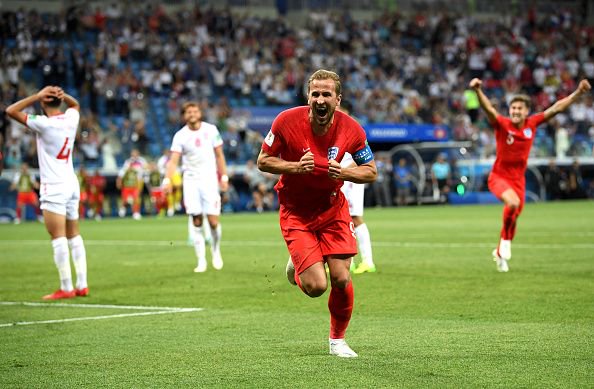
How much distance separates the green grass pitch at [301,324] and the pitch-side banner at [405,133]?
932 inches

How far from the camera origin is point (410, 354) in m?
8.55

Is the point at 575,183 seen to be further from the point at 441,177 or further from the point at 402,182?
the point at 402,182

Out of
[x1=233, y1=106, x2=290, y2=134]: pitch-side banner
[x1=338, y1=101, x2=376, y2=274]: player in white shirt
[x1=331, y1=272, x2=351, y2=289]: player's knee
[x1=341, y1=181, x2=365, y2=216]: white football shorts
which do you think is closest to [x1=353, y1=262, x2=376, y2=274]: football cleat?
[x1=338, y1=101, x2=376, y2=274]: player in white shirt

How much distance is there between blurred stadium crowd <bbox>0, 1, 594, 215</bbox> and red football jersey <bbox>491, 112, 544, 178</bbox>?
23.1m

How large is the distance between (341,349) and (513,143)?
334 inches

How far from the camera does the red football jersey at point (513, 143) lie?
16172 mm

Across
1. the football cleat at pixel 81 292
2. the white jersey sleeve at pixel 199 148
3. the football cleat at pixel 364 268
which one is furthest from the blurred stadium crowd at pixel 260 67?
the football cleat at pixel 81 292

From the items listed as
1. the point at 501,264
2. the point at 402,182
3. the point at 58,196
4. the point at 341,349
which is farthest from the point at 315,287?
the point at 402,182

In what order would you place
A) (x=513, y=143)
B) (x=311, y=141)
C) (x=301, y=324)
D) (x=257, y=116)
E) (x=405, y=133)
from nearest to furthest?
(x=311, y=141) < (x=301, y=324) < (x=513, y=143) < (x=257, y=116) < (x=405, y=133)

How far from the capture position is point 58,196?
1343cm

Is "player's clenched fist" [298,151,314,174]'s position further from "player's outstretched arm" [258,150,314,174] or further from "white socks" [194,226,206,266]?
"white socks" [194,226,206,266]

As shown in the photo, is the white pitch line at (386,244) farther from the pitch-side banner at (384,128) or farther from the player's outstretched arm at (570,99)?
the pitch-side banner at (384,128)

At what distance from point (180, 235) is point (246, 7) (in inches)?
960

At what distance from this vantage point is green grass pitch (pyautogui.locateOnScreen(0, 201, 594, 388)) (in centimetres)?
773
